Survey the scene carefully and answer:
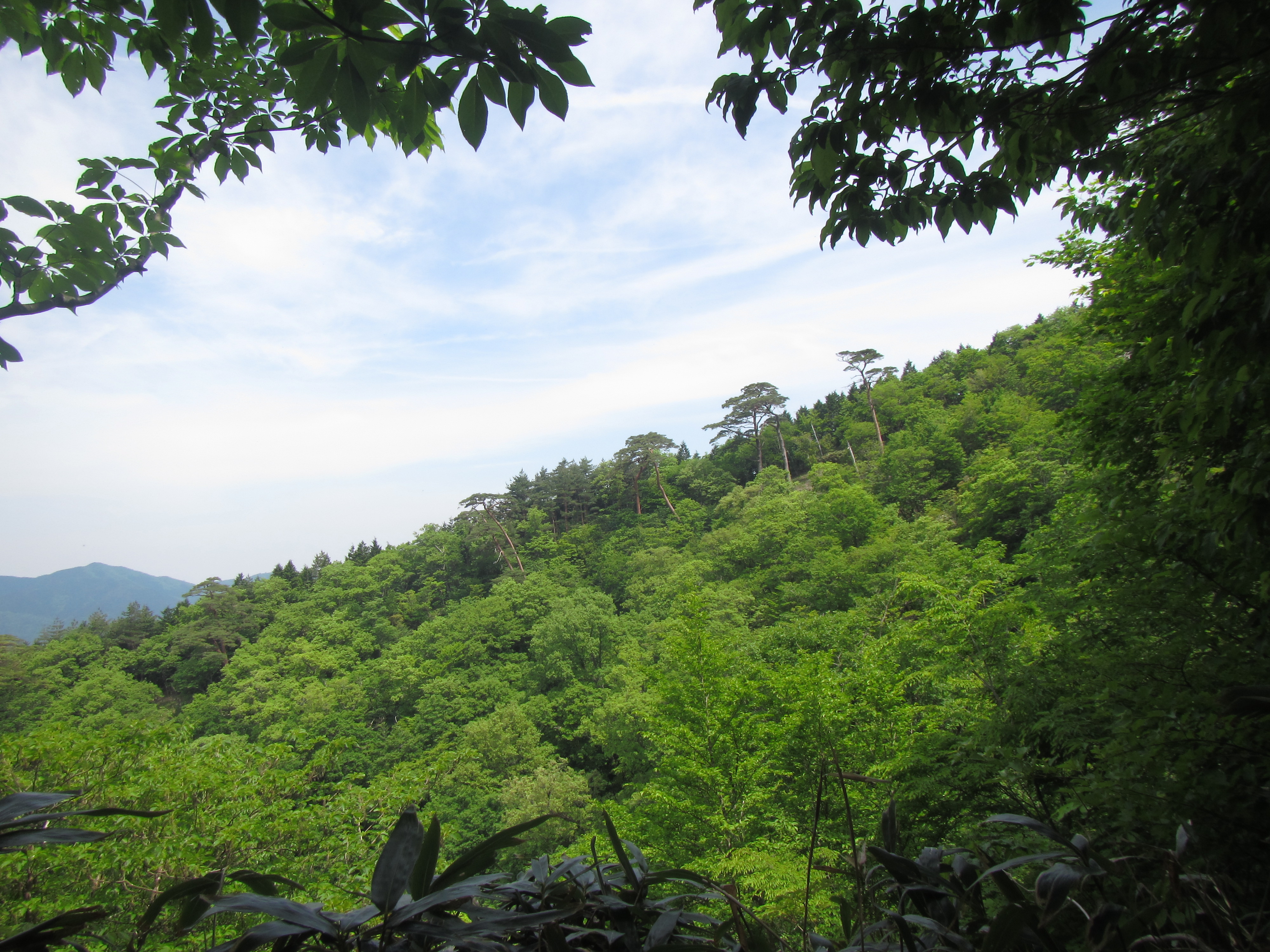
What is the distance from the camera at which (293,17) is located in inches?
30.5

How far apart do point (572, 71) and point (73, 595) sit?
A: 205 meters

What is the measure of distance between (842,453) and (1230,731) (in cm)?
3417

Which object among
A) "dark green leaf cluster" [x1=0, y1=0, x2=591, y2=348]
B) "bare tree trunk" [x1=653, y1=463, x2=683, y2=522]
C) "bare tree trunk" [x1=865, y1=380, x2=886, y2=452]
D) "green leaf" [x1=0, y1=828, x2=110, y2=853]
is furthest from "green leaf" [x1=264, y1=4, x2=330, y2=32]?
"bare tree trunk" [x1=653, y1=463, x2=683, y2=522]

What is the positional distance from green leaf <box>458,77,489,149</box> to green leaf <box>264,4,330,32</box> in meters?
0.20

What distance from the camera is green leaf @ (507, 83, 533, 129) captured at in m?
0.91

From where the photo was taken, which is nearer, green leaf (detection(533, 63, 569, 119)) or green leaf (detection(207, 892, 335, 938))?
green leaf (detection(207, 892, 335, 938))

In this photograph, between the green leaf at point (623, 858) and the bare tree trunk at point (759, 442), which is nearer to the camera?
the green leaf at point (623, 858)

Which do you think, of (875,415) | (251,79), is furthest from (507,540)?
→ (251,79)

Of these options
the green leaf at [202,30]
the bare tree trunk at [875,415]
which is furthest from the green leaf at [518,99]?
the bare tree trunk at [875,415]

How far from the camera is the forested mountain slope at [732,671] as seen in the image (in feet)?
11.5

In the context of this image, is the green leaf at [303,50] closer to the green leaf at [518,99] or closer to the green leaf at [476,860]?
the green leaf at [518,99]

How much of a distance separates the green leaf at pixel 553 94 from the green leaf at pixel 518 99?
0.08 ft

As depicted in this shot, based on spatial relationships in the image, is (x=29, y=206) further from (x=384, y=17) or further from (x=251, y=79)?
(x=384, y=17)

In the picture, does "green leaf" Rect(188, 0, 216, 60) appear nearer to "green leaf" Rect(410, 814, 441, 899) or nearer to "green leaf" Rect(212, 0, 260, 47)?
"green leaf" Rect(212, 0, 260, 47)
